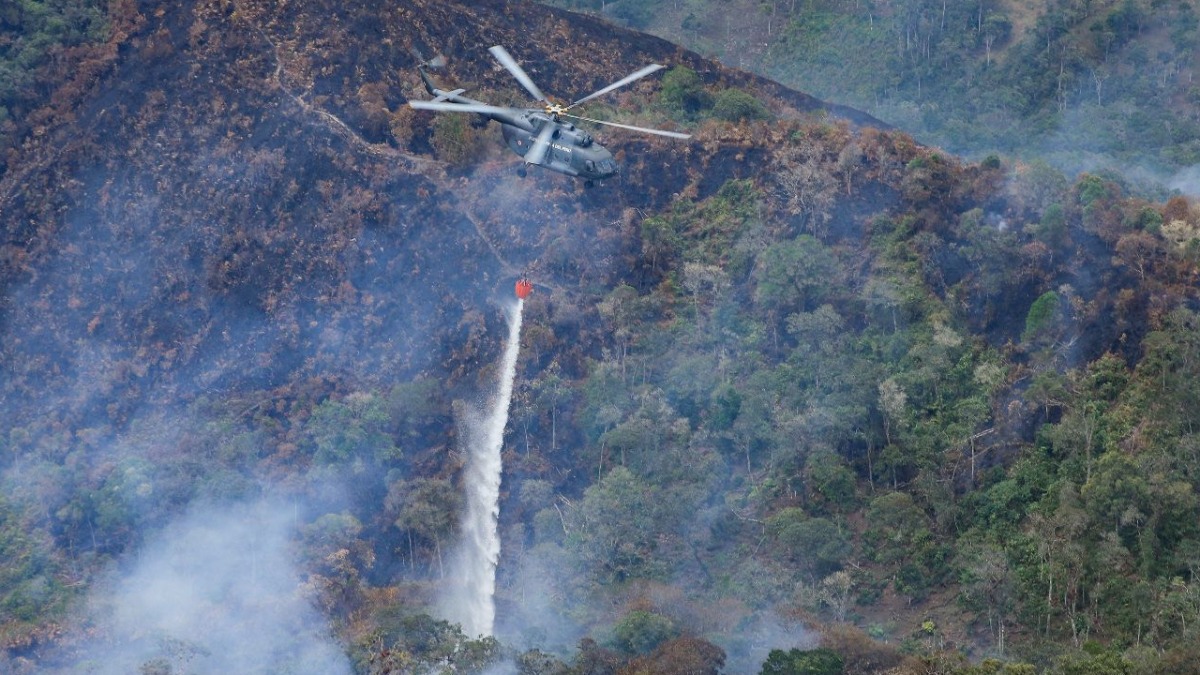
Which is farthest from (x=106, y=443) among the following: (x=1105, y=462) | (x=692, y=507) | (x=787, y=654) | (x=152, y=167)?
(x=1105, y=462)

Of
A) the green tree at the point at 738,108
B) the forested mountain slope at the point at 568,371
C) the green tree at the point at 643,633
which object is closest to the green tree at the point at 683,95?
the forested mountain slope at the point at 568,371

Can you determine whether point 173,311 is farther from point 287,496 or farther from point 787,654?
point 787,654

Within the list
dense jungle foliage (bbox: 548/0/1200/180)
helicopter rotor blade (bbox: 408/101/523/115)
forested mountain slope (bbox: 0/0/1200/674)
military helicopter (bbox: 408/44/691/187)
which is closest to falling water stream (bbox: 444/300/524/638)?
forested mountain slope (bbox: 0/0/1200/674)

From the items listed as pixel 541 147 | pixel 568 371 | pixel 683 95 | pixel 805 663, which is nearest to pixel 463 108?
pixel 541 147

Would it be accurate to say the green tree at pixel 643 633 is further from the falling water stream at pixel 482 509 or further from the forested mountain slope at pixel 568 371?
the falling water stream at pixel 482 509

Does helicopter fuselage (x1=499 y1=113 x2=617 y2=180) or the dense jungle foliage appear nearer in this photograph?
helicopter fuselage (x1=499 y1=113 x2=617 y2=180)

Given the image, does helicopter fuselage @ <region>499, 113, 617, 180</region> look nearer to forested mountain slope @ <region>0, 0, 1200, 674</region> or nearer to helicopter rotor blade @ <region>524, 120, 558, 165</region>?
helicopter rotor blade @ <region>524, 120, 558, 165</region>
